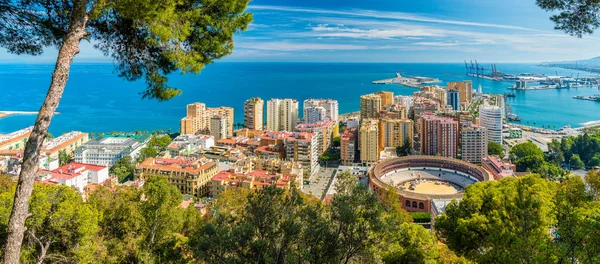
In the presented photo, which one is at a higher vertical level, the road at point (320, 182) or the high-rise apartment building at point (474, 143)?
the high-rise apartment building at point (474, 143)

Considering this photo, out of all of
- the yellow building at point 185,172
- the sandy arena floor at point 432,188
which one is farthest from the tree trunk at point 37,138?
the sandy arena floor at point 432,188

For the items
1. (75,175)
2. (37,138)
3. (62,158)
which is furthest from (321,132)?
(37,138)

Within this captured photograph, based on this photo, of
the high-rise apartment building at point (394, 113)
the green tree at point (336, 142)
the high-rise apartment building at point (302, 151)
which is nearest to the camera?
the high-rise apartment building at point (302, 151)

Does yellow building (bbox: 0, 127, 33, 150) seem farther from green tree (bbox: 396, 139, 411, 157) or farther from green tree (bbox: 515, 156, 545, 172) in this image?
green tree (bbox: 515, 156, 545, 172)

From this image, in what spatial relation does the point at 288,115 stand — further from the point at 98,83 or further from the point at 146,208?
the point at 98,83

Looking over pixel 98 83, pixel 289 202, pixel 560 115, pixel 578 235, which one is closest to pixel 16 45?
pixel 289 202

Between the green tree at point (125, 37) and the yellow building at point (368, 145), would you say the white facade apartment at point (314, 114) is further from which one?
the green tree at point (125, 37)

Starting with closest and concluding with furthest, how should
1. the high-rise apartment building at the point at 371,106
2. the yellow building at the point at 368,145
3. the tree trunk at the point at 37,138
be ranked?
the tree trunk at the point at 37,138 → the yellow building at the point at 368,145 → the high-rise apartment building at the point at 371,106
